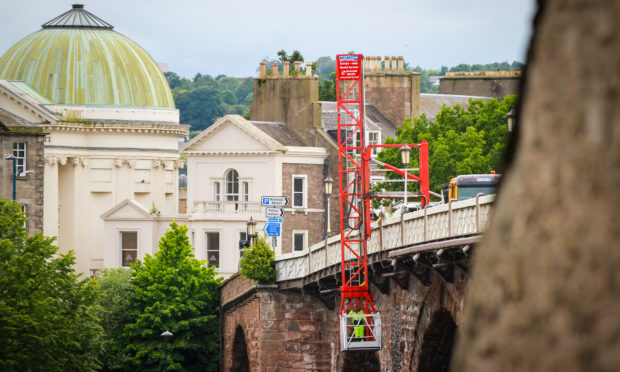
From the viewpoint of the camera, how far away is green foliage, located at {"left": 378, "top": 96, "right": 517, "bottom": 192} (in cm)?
6022

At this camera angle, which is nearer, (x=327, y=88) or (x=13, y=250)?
(x=13, y=250)

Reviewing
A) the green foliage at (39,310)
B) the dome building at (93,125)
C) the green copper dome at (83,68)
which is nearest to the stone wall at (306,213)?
the green foliage at (39,310)

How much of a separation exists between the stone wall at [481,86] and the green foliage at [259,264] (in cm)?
4260

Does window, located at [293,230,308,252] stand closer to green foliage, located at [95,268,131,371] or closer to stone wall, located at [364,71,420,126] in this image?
green foliage, located at [95,268,131,371]

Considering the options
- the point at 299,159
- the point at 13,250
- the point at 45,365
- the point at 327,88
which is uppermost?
the point at 327,88

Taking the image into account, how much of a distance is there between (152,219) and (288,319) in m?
30.5

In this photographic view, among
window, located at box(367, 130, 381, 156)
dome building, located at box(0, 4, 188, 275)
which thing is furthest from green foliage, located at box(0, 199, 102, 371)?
dome building, located at box(0, 4, 188, 275)

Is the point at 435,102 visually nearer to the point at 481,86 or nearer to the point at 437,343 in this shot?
the point at 481,86

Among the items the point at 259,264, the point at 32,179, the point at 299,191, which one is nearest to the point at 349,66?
the point at 259,264

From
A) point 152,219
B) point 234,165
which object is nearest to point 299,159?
point 234,165

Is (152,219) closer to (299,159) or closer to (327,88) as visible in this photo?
(299,159)

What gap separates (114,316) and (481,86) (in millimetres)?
40453

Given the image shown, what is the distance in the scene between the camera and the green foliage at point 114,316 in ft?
190

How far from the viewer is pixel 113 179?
304 ft
